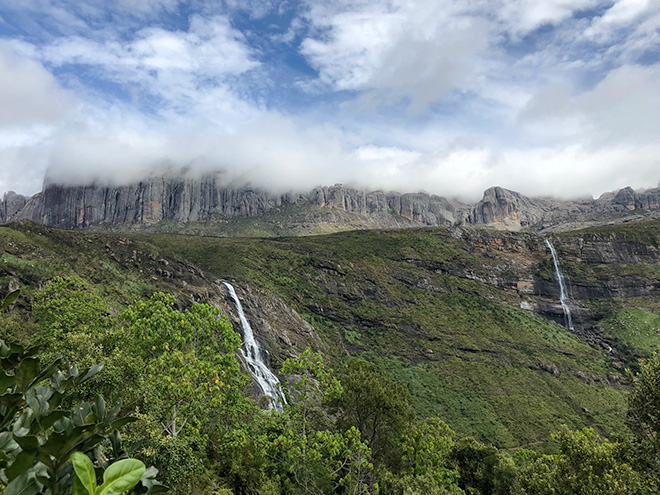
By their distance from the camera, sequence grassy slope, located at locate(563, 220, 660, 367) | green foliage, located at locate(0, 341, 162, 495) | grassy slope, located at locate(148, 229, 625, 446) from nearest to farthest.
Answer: green foliage, located at locate(0, 341, 162, 495) → grassy slope, located at locate(148, 229, 625, 446) → grassy slope, located at locate(563, 220, 660, 367)

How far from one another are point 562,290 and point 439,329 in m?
63.5

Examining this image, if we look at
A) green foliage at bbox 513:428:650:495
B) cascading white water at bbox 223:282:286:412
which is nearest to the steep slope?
cascading white water at bbox 223:282:286:412

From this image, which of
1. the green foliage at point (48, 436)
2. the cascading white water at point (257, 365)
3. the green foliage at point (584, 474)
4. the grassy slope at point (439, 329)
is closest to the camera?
the green foliage at point (48, 436)

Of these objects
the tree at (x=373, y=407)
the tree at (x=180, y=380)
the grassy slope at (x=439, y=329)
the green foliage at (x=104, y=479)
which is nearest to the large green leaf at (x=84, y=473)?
the green foliage at (x=104, y=479)

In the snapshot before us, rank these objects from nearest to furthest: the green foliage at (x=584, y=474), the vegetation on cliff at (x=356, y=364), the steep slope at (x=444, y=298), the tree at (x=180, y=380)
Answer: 1. the tree at (x=180, y=380)
2. the vegetation on cliff at (x=356, y=364)
3. the green foliage at (x=584, y=474)
4. the steep slope at (x=444, y=298)

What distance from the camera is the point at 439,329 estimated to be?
101375mm

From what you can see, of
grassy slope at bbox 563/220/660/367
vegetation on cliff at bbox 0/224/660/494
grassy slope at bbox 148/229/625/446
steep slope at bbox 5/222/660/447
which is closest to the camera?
vegetation on cliff at bbox 0/224/660/494

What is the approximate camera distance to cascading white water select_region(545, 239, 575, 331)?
122938 millimetres

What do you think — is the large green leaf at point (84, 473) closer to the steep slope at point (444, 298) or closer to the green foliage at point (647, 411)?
the green foliage at point (647, 411)

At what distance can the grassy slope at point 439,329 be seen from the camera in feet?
240

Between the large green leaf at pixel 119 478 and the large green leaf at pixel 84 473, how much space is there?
3 centimetres

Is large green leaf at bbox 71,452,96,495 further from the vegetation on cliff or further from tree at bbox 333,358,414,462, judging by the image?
tree at bbox 333,358,414,462

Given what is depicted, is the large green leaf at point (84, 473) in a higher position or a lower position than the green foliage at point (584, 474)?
higher

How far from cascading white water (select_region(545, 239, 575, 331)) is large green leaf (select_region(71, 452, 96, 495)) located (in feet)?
→ 481
